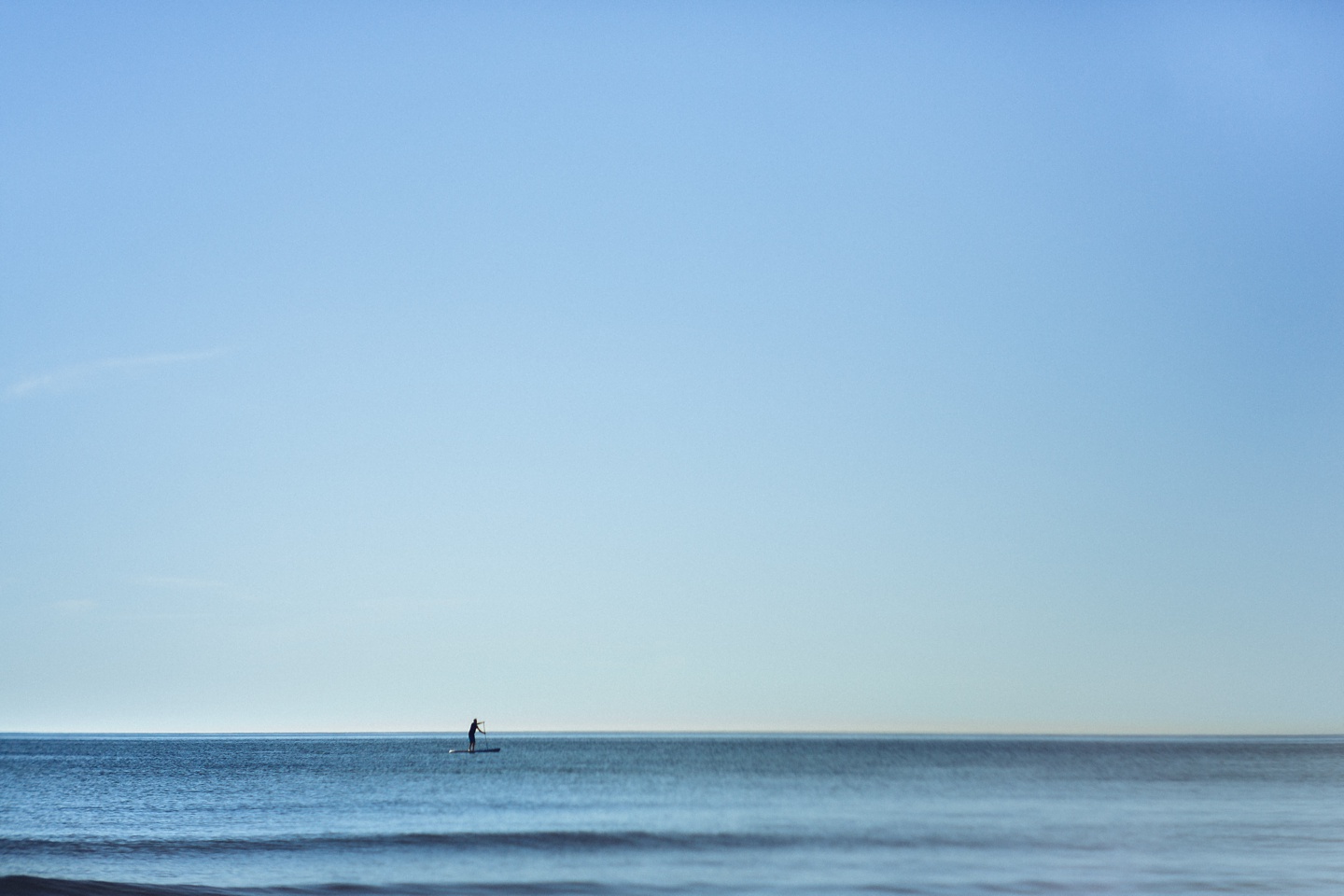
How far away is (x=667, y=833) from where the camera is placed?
31609mm

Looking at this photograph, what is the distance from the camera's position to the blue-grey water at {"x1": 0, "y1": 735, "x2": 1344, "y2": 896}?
23.0 meters

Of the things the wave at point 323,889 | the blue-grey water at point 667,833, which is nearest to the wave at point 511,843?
the blue-grey water at point 667,833

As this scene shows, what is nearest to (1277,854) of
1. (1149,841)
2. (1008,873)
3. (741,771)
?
(1149,841)

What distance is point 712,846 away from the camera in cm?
2875

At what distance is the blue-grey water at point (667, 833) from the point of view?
905 inches

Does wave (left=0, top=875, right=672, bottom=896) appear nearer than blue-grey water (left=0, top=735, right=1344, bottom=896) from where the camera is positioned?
Yes

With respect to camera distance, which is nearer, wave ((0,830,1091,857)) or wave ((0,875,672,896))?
wave ((0,875,672,896))

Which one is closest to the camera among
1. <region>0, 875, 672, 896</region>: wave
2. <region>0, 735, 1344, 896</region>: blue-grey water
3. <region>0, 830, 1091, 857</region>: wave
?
<region>0, 875, 672, 896</region>: wave

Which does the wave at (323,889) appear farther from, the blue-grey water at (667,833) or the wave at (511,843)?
the wave at (511,843)

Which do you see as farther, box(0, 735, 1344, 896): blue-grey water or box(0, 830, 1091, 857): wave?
box(0, 830, 1091, 857): wave

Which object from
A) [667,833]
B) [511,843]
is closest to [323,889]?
[511,843]

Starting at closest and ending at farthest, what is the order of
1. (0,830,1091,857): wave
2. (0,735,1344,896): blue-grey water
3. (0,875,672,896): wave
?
(0,875,672,896): wave, (0,735,1344,896): blue-grey water, (0,830,1091,857): wave

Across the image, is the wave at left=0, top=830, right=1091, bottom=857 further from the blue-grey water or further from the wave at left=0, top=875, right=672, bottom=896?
the wave at left=0, top=875, right=672, bottom=896

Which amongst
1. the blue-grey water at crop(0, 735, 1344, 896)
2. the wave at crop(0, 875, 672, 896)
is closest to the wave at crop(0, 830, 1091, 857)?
the blue-grey water at crop(0, 735, 1344, 896)
